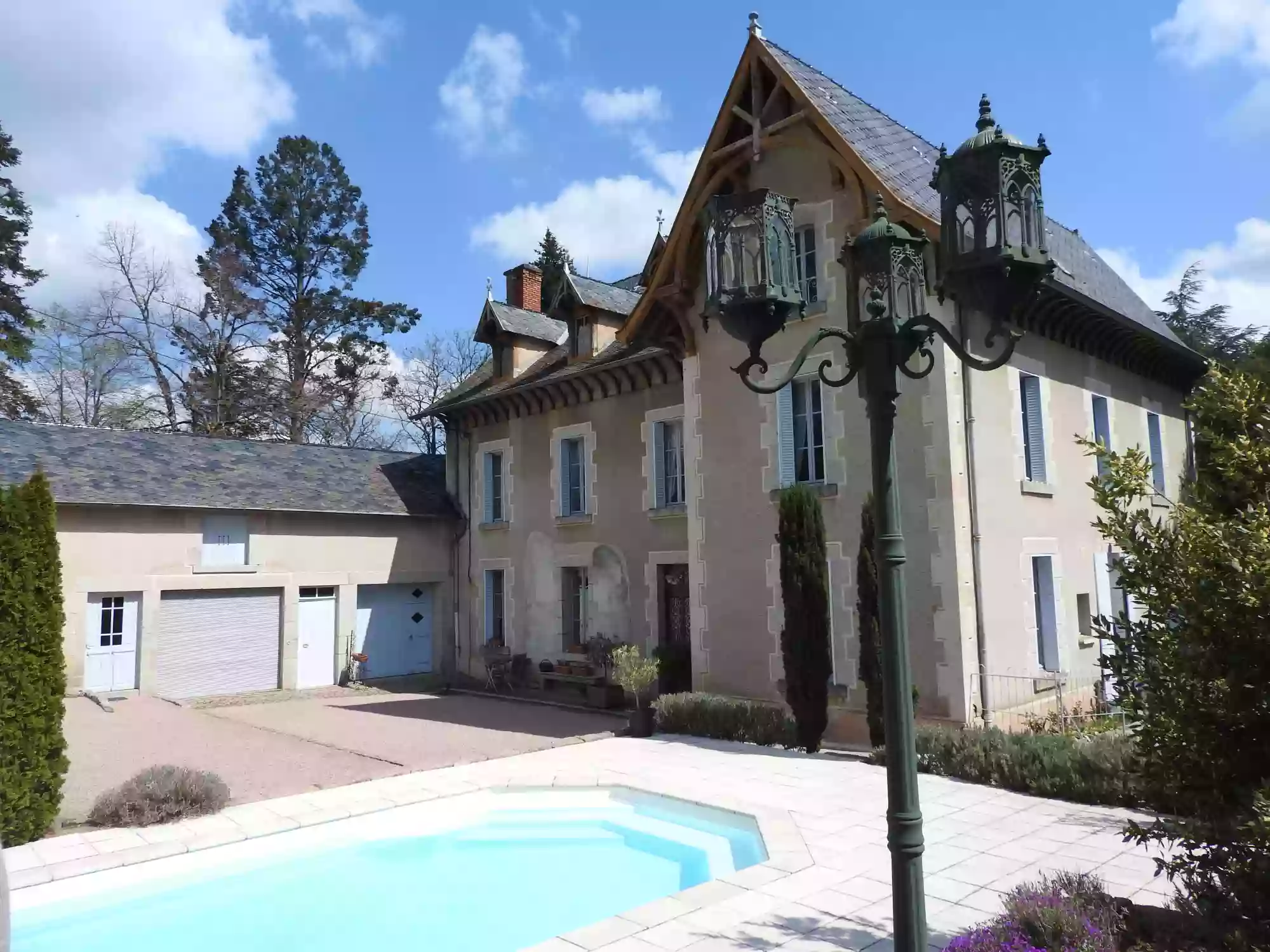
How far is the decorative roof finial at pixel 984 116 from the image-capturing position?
14.3 ft

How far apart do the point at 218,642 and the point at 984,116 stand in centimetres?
1781

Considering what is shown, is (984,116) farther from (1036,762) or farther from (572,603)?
(572,603)

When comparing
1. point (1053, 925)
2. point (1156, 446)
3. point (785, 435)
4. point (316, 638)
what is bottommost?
point (1053, 925)

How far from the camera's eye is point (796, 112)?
12.2 m

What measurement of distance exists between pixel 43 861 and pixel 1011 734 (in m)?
9.20

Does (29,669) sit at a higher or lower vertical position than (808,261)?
lower

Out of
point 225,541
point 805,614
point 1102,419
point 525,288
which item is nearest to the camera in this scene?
point 805,614

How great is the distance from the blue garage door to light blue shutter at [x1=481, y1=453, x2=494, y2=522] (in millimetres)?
2591

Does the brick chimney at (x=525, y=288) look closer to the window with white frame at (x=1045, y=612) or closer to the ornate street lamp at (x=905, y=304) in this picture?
the window with white frame at (x=1045, y=612)

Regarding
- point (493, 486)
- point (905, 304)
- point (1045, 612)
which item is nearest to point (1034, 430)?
point (1045, 612)

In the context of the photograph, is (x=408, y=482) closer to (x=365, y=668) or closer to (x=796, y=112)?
(x=365, y=668)

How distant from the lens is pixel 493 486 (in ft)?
66.8

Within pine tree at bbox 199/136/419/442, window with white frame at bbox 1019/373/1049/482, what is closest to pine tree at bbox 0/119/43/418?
pine tree at bbox 199/136/419/442

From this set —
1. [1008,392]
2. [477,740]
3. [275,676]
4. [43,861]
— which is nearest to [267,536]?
[275,676]
